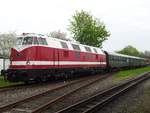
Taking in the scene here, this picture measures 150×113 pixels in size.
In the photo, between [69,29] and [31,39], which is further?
[69,29]

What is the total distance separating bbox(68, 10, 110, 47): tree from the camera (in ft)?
200

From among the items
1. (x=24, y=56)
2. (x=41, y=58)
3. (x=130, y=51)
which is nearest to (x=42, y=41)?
(x=41, y=58)

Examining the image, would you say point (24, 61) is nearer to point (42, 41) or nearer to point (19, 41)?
point (19, 41)

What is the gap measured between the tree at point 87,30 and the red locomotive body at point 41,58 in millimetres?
32524

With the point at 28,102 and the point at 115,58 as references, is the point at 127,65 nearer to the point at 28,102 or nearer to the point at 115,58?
the point at 115,58

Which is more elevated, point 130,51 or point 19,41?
point 130,51

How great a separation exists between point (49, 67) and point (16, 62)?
2.87m

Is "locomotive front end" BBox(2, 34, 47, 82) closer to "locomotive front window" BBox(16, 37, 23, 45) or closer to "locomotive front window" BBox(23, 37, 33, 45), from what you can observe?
"locomotive front window" BBox(23, 37, 33, 45)

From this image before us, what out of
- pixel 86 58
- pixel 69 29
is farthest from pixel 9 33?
pixel 86 58

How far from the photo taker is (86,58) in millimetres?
31469

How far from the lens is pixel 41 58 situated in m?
21.3

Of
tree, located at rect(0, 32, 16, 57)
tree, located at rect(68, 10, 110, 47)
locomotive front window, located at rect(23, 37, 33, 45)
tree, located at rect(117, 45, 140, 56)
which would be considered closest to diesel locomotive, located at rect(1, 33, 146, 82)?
locomotive front window, located at rect(23, 37, 33, 45)

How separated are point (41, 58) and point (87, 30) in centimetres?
4038

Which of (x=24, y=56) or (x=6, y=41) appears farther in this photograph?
(x=6, y=41)
